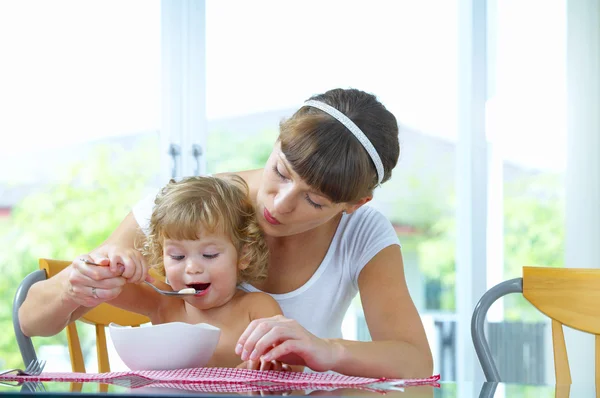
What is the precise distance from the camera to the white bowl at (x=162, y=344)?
1.05 metres

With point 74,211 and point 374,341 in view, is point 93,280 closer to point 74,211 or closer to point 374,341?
point 374,341

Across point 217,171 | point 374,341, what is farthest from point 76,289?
point 217,171

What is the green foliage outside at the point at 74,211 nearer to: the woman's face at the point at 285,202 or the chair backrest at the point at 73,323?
the chair backrest at the point at 73,323

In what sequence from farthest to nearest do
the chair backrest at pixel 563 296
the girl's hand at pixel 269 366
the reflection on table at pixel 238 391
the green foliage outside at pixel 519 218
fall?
1. the green foliage outside at pixel 519 218
2. the chair backrest at pixel 563 296
3. the girl's hand at pixel 269 366
4. the reflection on table at pixel 238 391

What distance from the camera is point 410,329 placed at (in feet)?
4.74

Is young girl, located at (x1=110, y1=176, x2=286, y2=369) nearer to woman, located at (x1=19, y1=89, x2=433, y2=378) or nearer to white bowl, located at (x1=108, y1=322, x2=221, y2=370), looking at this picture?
woman, located at (x1=19, y1=89, x2=433, y2=378)

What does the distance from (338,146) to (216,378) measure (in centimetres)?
54

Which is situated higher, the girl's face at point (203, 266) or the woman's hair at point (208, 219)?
the woman's hair at point (208, 219)

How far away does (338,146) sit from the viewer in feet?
4.58

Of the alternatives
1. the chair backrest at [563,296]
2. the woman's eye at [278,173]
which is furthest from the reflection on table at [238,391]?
the woman's eye at [278,173]

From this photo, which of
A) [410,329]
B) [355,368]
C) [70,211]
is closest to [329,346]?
[355,368]

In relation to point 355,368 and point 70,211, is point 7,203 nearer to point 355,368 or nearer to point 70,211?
point 70,211

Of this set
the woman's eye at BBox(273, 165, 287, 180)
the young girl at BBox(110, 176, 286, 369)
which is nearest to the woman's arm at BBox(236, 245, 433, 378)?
the young girl at BBox(110, 176, 286, 369)

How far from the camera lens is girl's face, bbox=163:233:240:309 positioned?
1.41 meters
